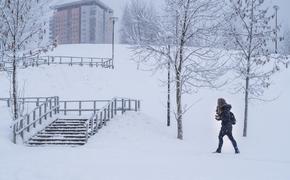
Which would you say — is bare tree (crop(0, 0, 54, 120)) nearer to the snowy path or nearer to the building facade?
the snowy path

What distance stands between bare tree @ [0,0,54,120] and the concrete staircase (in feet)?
4.39

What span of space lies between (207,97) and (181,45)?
49.5 ft

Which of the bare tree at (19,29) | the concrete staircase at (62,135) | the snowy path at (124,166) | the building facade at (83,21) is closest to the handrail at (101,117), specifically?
the concrete staircase at (62,135)

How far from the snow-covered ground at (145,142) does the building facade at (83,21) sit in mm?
101213

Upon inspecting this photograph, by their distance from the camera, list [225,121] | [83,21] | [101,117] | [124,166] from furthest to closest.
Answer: [83,21] → [101,117] → [225,121] → [124,166]

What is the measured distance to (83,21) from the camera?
14938 cm

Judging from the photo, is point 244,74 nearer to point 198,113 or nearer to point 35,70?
point 198,113

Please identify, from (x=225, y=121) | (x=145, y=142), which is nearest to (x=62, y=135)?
(x=145, y=142)

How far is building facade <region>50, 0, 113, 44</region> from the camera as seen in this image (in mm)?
145500

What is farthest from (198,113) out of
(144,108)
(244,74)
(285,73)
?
(285,73)

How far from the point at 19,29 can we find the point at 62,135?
4.60 metres

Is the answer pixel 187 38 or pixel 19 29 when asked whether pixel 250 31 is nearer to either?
pixel 187 38

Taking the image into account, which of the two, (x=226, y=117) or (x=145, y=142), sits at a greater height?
(x=226, y=117)

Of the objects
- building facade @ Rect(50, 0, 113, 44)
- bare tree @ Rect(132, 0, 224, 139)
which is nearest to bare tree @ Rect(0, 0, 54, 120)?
bare tree @ Rect(132, 0, 224, 139)
